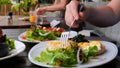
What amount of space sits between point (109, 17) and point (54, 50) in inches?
20.0

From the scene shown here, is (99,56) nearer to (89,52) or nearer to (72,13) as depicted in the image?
(89,52)

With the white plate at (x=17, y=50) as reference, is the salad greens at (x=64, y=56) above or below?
above

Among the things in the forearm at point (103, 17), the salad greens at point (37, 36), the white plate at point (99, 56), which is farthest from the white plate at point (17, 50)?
the forearm at point (103, 17)

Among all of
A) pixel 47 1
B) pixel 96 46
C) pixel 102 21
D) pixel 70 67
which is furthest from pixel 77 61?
pixel 47 1

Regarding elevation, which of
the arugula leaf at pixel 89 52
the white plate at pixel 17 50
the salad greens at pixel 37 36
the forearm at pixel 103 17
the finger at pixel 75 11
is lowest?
the salad greens at pixel 37 36

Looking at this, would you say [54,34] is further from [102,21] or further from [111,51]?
[111,51]

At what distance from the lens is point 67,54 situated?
2.90 ft

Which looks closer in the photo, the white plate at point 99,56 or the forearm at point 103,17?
the white plate at point 99,56

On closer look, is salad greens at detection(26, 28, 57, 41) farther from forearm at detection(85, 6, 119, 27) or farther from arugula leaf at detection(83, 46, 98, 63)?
arugula leaf at detection(83, 46, 98, 63)

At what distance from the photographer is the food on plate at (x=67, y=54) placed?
2.78ft

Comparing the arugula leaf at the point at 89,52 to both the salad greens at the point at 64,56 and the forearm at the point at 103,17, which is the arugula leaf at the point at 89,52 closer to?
the salad greens at the point at 64,56

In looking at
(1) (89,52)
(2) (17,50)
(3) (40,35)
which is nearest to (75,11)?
(1) (89,52)

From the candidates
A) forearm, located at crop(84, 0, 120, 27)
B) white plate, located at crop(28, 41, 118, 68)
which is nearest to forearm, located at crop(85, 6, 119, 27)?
forearm, located at crop(84, 0, 120, 27)

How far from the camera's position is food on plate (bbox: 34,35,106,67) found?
85 cm
